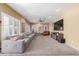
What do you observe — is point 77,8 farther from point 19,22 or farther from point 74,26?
point 19,22

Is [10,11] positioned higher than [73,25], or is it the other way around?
[10,11]

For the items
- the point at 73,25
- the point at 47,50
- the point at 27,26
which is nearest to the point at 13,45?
the point at 27,26

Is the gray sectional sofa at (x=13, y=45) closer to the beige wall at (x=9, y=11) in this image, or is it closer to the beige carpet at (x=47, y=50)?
the beige carpet at (x=47, y=50)

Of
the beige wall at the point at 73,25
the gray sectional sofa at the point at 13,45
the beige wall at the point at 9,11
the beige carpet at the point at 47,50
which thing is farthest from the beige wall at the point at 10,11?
the beige wall at the point at 73,25

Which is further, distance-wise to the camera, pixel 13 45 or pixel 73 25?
pixel 73 25

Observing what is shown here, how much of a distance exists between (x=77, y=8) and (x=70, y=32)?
1.26 m

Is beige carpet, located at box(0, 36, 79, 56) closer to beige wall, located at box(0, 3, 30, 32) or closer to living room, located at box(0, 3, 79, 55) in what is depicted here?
living room, located at box(0, 3, 79, 55)

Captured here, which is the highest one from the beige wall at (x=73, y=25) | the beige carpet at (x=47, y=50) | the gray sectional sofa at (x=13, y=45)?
the beige wall at (x=73, y=25)

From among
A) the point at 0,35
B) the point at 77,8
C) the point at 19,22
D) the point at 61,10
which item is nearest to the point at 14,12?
the point at 19,22

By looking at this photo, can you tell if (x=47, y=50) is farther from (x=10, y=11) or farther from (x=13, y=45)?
(x=10, y=11)

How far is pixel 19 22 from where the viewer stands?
4.85 metres

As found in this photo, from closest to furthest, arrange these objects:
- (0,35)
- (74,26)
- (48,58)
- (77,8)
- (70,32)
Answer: (48,58), (0,35), (77,8), (74,26), (70,32)

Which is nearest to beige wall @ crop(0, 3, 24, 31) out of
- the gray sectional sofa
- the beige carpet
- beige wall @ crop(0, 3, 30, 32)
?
beige wall @ crop(0, 3, 30, 32)

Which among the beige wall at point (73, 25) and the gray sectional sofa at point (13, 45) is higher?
the beige wall at point (73, 25)
